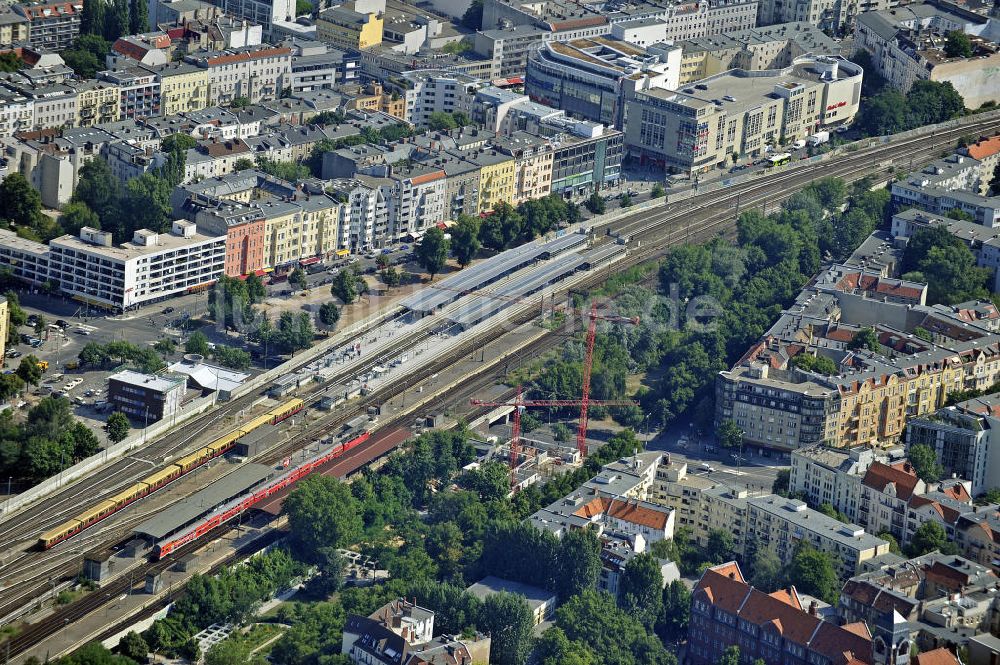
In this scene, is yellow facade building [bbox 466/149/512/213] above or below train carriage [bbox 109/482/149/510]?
above

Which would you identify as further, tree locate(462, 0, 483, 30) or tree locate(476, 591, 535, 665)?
tree locate(462, 0, 483, 30)

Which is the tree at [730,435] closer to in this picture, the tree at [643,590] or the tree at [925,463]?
the tree at [925,463]

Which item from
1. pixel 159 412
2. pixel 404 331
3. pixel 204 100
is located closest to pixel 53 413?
pixel 159 412

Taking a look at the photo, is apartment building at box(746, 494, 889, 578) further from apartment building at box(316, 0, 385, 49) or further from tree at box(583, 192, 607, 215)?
apartment building at box(316, 0, 385, 49)

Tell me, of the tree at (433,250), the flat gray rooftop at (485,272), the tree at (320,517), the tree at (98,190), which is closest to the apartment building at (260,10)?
the tree at (98,190)

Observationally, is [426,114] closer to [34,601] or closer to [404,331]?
[404,331]

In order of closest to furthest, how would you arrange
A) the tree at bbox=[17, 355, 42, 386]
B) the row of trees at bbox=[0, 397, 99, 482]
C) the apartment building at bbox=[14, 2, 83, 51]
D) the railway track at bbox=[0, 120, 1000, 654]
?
the row of trees at bbox=[0, 397, 99, 482] → the tree at bbox=[17, 355, 42, 386] → the railway track at bbox=[0, 120, 1000, 654] → the apartment building at bbox=[14, 2, 83, 51]

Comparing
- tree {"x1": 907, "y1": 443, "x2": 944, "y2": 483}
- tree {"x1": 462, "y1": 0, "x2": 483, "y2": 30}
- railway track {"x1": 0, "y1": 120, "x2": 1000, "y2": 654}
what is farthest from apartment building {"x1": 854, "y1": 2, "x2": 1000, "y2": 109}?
tree {"x1": 907, "y1": 443, "x2": 944, "y2": 483}
